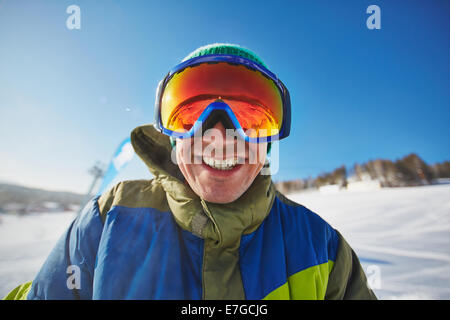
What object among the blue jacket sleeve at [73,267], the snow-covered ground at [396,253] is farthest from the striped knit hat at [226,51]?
the snow-covered ground at [396,253]

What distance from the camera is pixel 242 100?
1.18m

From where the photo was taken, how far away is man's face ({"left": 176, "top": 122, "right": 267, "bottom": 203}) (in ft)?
2.89

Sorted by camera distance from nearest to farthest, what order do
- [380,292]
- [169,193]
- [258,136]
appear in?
[169,193] < [258,136] < [380,292]

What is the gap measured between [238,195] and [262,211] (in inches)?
6.0

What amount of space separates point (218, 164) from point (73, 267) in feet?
2.83

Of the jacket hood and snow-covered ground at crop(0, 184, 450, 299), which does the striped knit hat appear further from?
snow-covered ground at crop(0, 184, 450, 299)

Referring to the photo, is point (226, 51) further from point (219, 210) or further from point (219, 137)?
point (219, 210)

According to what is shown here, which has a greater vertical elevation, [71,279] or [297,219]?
[297,219]

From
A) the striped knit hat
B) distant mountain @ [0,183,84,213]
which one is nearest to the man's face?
the striped knit hat

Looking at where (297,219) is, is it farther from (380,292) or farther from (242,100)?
(380,292)

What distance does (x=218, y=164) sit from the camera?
94cm

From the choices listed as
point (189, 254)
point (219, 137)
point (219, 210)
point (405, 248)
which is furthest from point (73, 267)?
point (405, 248)

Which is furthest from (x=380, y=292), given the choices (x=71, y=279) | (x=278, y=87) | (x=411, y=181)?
(x=411, y=181)
